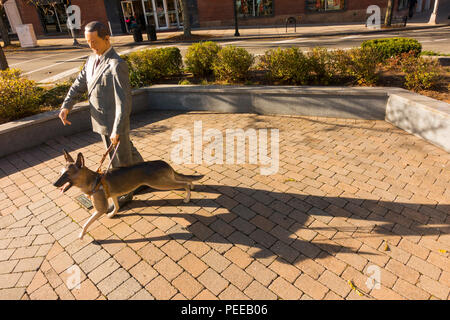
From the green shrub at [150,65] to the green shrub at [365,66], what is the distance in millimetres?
5500

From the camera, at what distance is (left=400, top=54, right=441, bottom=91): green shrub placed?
7.21 meters

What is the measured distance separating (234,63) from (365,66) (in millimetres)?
3503

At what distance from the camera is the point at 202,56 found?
960 centimetres

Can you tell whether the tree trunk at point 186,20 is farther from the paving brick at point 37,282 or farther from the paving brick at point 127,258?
the paving brick at point 37,282

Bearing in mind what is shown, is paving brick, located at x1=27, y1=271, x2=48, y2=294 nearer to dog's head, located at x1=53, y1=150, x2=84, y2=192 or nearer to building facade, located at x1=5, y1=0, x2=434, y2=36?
dog's head, located at x1=53, y1=150, x2=84, y2=192

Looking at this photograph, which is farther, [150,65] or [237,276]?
[150,65]

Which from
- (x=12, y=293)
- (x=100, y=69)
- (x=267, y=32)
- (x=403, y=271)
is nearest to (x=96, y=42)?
(x=100, y=69)

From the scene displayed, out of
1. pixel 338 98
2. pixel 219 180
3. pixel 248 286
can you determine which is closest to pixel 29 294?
pixel 248 286

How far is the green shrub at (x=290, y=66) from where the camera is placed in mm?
8211

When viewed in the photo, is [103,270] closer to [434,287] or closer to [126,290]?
[126,290]

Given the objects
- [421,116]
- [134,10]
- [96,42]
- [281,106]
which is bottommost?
[281,106]

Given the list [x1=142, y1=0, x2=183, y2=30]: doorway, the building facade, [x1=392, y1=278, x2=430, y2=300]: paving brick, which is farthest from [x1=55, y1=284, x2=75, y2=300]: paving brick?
[x1=142, y1=0, x2=183, y2=30]: doorway

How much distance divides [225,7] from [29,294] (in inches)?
1051

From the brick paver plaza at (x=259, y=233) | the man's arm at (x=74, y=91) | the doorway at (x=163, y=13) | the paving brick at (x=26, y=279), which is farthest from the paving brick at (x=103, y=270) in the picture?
the doorway at (x=163, y=13)
